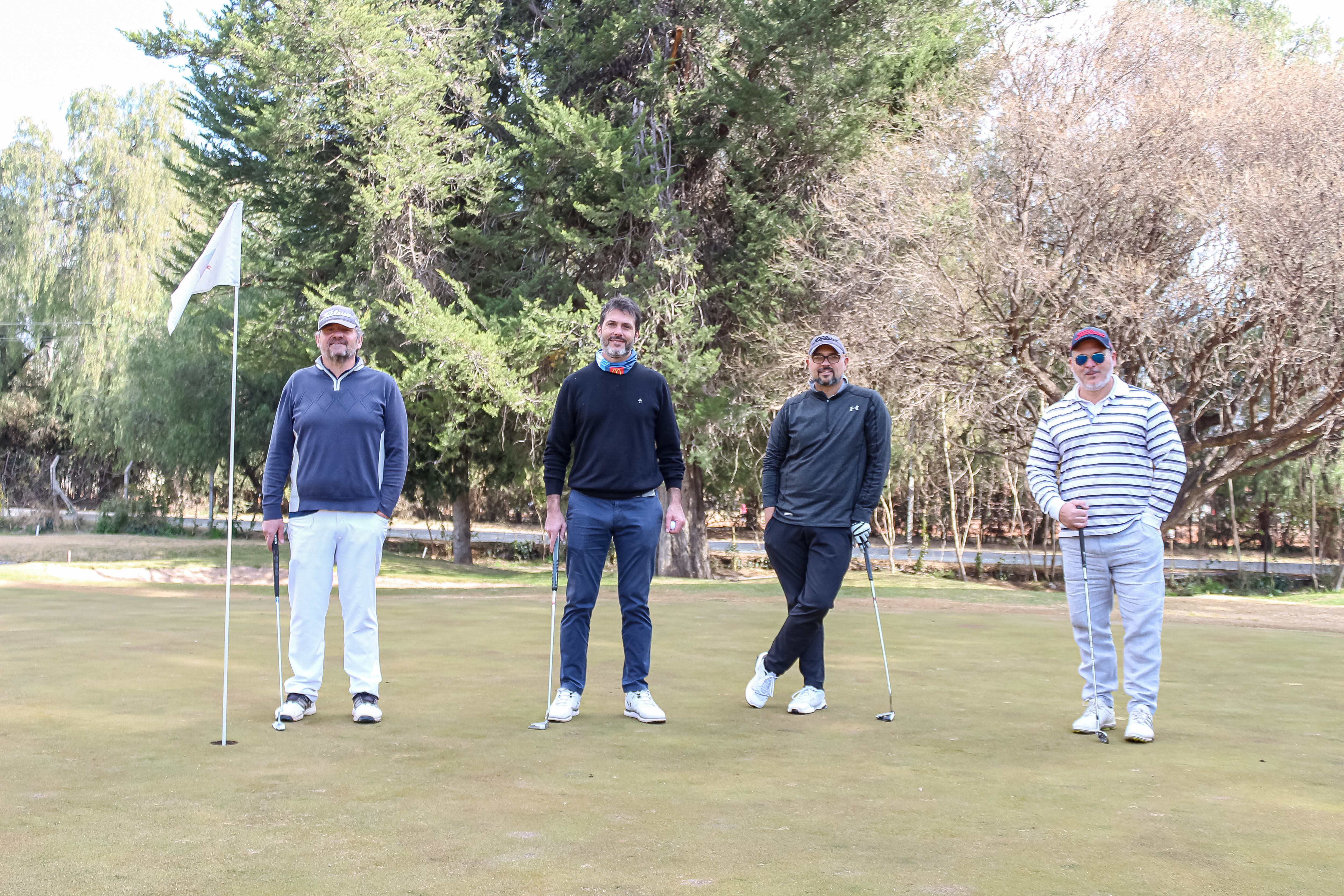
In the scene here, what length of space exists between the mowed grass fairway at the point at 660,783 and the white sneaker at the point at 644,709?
82 millimetres

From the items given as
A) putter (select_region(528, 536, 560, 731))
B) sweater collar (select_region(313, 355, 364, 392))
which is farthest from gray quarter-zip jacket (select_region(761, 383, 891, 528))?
sweater collar (select_region(313, 355, 364, 392))

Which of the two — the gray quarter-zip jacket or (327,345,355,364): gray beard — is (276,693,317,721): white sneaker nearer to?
(327,345,355,364): gray beard

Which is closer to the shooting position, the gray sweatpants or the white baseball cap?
the gray sweatpants

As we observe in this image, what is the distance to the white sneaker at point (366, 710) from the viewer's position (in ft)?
17.5

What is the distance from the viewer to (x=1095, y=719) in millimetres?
5332

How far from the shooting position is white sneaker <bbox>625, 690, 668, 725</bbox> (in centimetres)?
544

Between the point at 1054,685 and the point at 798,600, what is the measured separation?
1.85m

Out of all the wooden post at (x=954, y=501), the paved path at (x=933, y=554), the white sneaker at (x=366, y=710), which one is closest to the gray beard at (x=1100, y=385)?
the white sneaker at (x=366, y=710)

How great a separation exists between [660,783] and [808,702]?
1784mm

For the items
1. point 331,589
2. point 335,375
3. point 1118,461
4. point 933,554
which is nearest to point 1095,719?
point 1118,461

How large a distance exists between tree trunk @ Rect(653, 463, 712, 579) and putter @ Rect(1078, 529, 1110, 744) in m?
18.8

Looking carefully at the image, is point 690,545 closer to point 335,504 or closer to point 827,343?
point 827,343

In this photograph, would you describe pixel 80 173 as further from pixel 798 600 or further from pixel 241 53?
pixel 798 600

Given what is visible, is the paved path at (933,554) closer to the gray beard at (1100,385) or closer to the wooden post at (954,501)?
the wooden post at (954,501)
